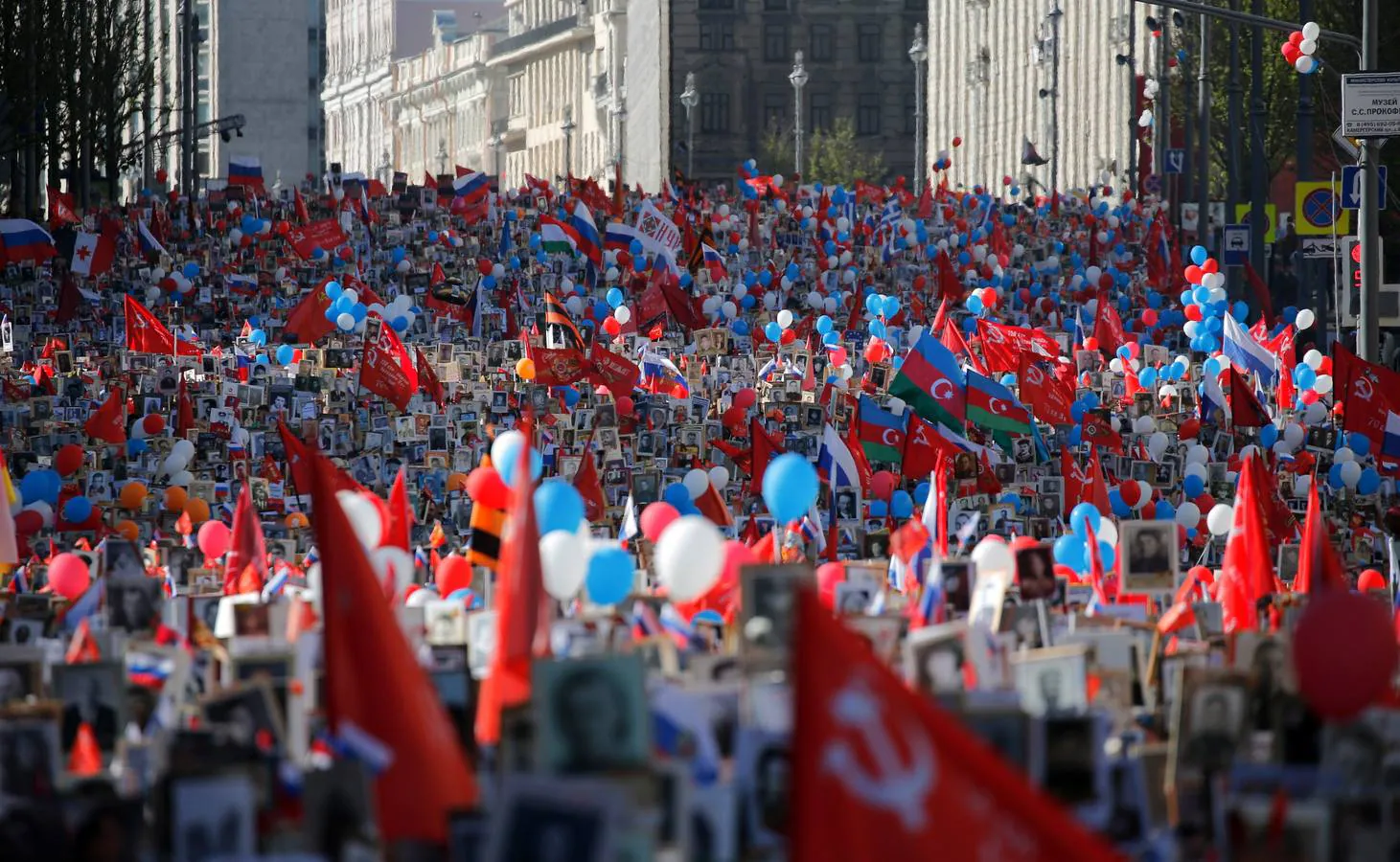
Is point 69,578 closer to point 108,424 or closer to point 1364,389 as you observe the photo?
point 108,424

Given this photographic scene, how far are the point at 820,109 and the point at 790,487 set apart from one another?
10768 centimetres

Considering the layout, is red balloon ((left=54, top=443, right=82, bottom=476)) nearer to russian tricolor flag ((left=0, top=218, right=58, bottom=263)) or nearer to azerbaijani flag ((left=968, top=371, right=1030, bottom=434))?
azerbaijani flag ((left=968, top=371, right=1030, bottom=434))

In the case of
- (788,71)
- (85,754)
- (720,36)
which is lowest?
(85,754)

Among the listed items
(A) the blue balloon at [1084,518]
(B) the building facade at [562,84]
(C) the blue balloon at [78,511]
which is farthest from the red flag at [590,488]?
(B) the building facade at [562,84]

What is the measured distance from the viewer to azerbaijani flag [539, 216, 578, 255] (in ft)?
137

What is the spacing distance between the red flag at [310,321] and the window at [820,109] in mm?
85228

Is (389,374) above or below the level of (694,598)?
above

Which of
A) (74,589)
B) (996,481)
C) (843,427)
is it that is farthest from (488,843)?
(843,427)

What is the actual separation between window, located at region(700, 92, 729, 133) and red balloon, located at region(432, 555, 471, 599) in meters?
106

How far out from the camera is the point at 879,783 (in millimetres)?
6398

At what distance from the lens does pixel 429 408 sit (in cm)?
2509

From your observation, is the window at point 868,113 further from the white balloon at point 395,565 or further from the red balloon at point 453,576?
the white balloon at point 395,565

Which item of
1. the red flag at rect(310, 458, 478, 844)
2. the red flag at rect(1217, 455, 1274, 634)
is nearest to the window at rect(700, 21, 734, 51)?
the red flag at rect(1217, 455, 1274, 634)

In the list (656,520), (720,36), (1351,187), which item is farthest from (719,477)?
(720,36)
